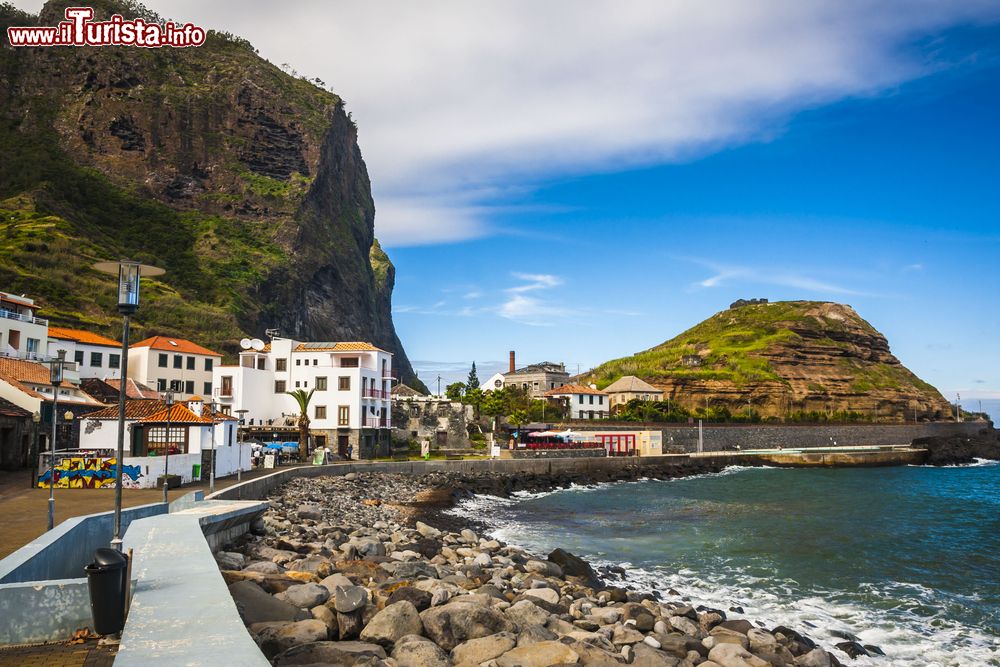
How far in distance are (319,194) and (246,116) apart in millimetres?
19707

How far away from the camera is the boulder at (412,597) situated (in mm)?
14469

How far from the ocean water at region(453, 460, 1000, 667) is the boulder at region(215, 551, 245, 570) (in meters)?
13.4

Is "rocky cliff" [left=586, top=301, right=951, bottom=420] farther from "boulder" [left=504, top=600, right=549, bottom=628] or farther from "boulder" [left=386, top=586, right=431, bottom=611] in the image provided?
"boulder" [left=386, top=586, right=431, bottom=611]

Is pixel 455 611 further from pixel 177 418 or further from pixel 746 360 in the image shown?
pixel 746 360

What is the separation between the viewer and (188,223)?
125 m

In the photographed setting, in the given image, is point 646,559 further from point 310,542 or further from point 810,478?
point 810,478

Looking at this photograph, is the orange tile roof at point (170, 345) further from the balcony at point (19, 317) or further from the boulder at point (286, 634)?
the boulder at point (286, 634)

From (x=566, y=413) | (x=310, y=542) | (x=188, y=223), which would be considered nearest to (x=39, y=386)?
(x=310, y=542)

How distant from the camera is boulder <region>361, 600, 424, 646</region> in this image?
1241 centimetres

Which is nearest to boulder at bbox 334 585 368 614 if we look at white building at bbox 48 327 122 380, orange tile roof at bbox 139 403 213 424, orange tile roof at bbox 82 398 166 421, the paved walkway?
the paved walkway

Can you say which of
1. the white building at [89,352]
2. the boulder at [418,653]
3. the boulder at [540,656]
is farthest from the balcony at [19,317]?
the boulder at [540,656]

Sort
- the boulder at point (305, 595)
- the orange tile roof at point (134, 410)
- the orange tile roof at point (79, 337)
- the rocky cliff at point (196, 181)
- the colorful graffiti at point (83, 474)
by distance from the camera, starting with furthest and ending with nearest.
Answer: the rocky cliff at point (196, 181) → the orange tile roof at point (79, 337) → the orange tile roof at point (134, 410) → the colorful graffiti at point (83, 474) → the boulder at point (305, 595)

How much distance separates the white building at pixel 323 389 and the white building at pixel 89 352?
9521 mm

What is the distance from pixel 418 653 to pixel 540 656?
1993 mm
